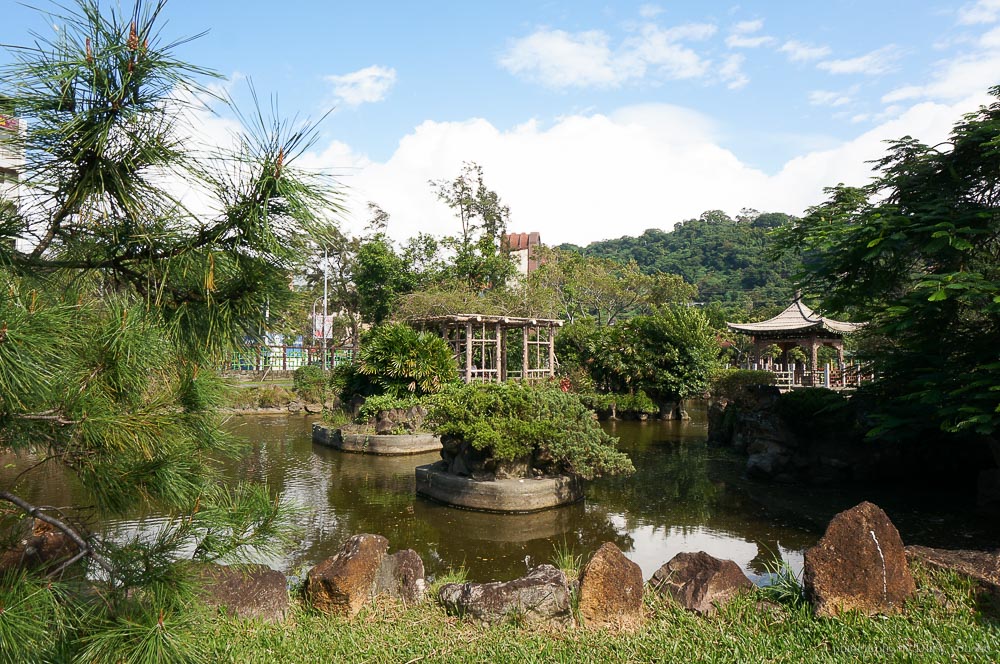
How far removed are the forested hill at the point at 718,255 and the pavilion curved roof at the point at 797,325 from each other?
86.2ft

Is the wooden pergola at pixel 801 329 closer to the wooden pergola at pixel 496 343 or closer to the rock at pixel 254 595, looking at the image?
the wooden pergola at pixel 496 343

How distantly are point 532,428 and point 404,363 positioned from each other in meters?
7.19

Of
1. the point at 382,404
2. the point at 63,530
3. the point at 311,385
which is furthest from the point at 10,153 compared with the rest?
the point at 311,385

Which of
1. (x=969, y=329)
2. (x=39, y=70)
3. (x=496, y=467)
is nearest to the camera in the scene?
(x=39, y=70)

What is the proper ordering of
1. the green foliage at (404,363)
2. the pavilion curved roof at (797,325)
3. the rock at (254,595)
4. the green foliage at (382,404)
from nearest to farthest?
1. the rock at (254,595)
2. the green foliage at (382,404)
3. the green foliage at (404,363)
4. the pavilion curved roof at (797,325)

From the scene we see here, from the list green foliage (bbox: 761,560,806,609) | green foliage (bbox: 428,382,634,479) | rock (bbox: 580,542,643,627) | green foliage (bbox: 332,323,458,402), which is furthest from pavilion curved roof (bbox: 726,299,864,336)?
rock (bbox: 580,542,643,627)

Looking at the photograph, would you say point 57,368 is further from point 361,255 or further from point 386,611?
point 361,255

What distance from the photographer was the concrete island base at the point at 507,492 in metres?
8.90

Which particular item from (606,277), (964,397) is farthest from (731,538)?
(606,277)

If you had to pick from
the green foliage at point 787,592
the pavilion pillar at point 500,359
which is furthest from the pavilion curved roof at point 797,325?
the green foliage at point 787,592

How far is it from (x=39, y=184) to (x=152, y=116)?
0.40 meters

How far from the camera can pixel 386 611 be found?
4.45 meters

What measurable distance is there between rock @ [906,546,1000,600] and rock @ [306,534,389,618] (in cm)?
406

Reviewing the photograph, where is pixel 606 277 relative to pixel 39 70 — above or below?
above
